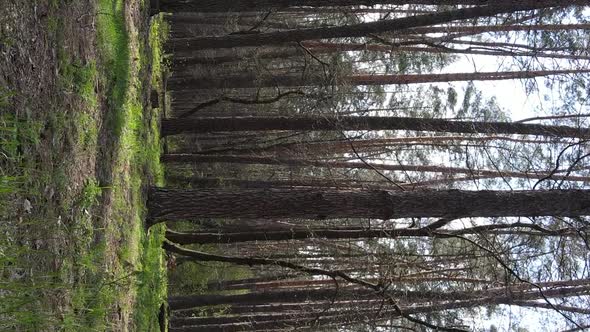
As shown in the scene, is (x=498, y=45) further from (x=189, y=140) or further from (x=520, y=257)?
(x=189, y=140)

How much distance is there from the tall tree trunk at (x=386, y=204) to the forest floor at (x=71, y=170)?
1.17 m

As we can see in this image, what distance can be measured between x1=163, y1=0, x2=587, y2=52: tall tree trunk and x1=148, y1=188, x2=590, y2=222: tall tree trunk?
123 inches

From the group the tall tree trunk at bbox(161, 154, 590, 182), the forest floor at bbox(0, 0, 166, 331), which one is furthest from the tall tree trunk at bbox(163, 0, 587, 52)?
the forest floor at bbox(0, 0, 166, 331)

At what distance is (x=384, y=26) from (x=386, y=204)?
3938 millimetres

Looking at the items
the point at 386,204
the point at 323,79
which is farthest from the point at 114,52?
the point at 323,79

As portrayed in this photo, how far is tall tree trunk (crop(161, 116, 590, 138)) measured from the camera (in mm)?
9195

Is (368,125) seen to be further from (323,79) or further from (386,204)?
(386,204)

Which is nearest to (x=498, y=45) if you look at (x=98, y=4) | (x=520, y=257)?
(x=520, y=257)

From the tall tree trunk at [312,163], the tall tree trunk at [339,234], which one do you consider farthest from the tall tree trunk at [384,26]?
the tall tree trunk at [339,234]

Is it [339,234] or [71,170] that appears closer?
[71,170]

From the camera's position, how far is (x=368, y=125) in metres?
9.72

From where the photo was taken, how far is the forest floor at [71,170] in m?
4.12

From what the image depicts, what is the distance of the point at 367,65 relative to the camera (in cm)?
1967

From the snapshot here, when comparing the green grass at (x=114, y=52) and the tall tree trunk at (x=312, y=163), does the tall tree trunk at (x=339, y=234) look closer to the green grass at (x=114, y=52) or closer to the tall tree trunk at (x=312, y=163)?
the tall tree trunk at (x=312, y=163)
